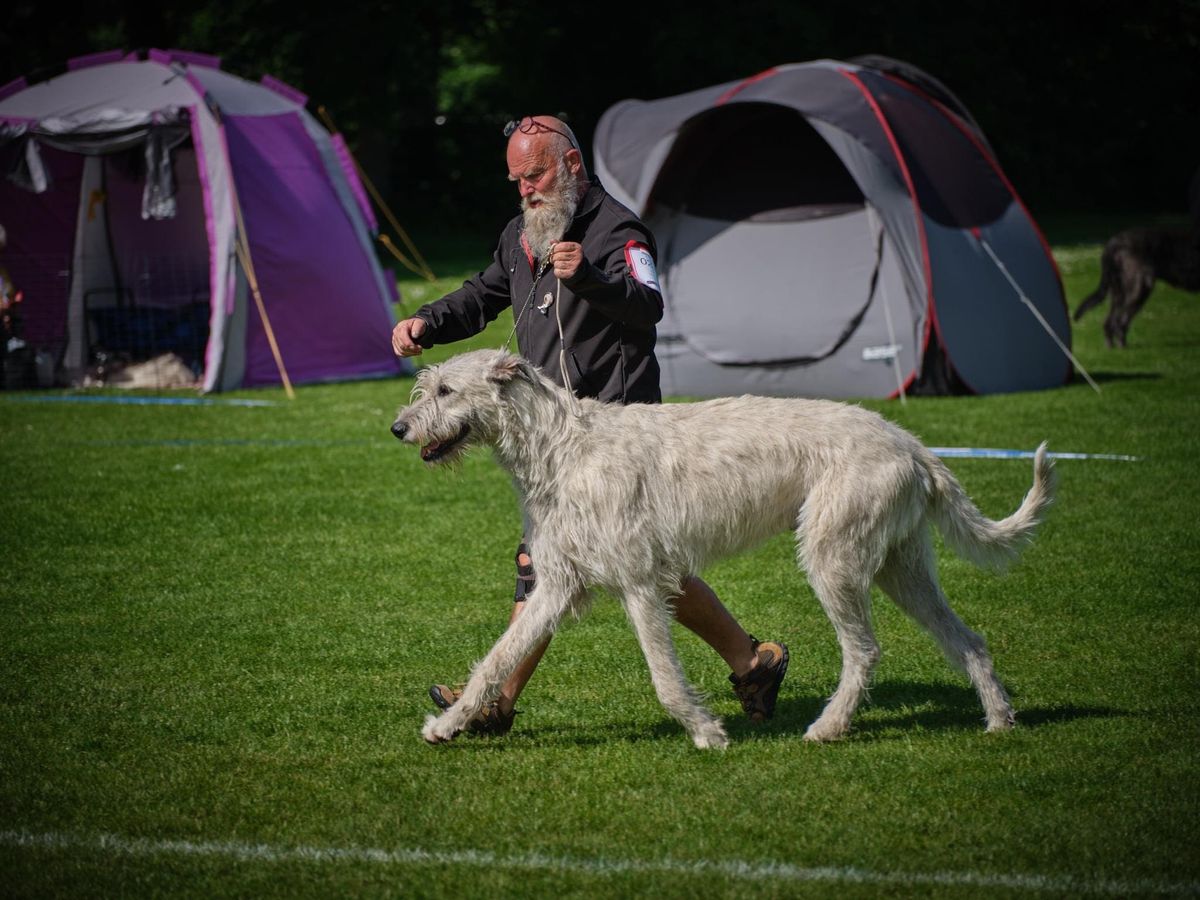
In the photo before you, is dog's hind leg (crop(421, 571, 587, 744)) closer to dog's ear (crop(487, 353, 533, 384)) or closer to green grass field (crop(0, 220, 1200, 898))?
green grass field (crop(0, 220, 1200, 898))

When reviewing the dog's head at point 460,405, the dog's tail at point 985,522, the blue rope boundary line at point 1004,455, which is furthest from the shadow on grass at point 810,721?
the blue rope boundary line at point 1004,455

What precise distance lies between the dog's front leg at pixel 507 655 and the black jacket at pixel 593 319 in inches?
34.7

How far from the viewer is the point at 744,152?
47.8 ft

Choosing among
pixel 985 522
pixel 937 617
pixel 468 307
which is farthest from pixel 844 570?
pixel 468 307

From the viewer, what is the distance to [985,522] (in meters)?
5.25

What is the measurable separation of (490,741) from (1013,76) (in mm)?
39634

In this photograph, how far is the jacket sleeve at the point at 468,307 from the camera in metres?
5.48

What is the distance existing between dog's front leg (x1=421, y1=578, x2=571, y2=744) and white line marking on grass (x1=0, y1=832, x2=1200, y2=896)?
36.2 inches

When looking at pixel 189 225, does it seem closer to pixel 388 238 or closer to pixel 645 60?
pixel 388 238

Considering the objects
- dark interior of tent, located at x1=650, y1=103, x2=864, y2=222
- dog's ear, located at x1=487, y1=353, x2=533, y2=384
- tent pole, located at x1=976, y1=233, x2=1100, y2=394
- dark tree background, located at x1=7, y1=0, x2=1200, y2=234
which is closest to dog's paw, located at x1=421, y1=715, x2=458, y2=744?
dog's ear, located at x1=487, y1=353, x2=533, y2=384

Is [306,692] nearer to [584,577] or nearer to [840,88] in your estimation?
[584,577]

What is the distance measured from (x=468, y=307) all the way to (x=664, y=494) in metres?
1.33

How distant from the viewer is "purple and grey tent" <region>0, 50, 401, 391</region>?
581 inches

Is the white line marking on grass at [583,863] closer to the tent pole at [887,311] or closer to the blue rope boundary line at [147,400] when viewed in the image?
the tent pole at [887,311]
